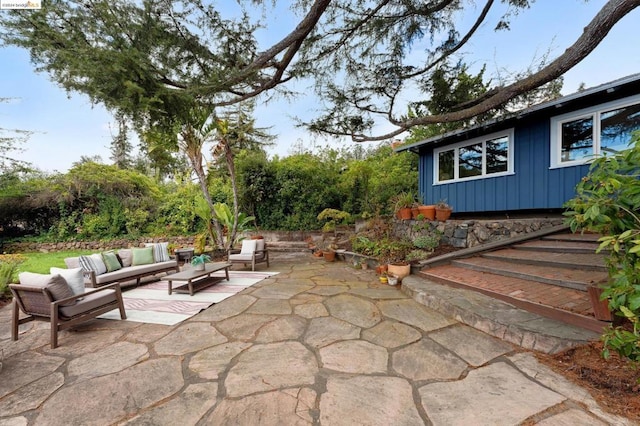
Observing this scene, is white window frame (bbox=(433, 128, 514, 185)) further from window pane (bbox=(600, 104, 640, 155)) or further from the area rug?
the area rug

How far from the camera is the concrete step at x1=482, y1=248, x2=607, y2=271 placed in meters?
3.73

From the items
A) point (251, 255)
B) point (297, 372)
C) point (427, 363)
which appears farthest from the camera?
point (251, 255)

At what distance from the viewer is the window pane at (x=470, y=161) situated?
7340mm

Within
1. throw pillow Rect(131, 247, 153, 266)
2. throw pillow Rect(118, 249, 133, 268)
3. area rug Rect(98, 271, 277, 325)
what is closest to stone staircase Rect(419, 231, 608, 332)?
area rug Rect(98, 271, 277, 325)

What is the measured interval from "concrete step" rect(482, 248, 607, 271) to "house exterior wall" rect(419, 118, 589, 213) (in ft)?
6.62

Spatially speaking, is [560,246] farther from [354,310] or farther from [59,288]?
[59,288]

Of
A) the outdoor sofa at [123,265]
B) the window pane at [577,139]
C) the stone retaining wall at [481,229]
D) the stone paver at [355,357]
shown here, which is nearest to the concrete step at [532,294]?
the stone retaining wall at [481,229]

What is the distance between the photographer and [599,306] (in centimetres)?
244

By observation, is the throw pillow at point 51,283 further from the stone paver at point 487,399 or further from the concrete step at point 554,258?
the concrete step at point 554,258

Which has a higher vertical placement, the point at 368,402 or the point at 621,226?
the point at 621,226

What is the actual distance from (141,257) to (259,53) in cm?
522

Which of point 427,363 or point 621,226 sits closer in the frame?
point 621,226

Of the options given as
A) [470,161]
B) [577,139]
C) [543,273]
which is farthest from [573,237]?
[470,161]

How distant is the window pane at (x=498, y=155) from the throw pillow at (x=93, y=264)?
9954 millimetres
